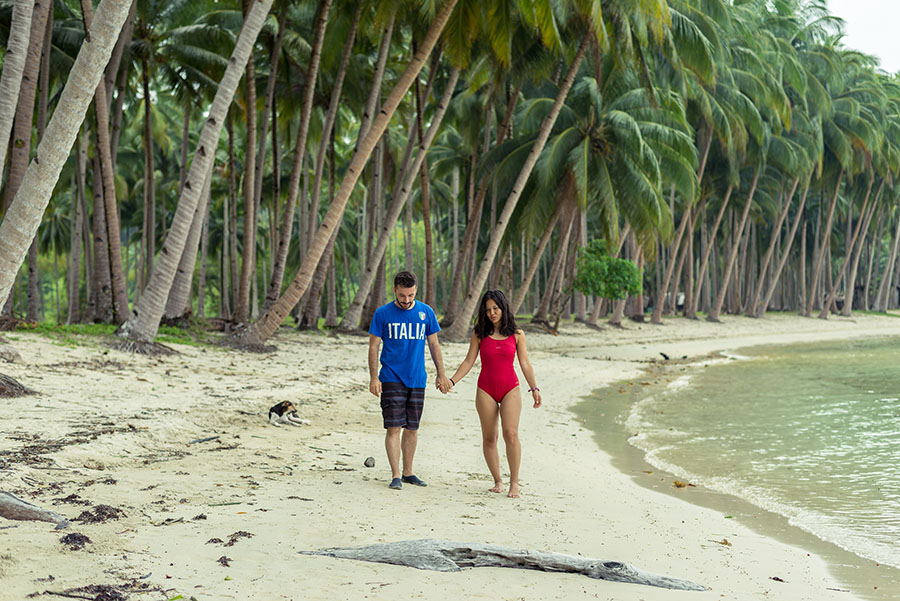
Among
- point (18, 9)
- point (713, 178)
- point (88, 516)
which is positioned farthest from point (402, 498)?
point (713, 178)

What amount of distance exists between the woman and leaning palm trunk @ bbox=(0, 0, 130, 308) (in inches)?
120

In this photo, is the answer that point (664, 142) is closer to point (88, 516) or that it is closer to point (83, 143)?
point (83, 143)

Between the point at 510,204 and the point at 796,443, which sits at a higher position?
the point at 510,204

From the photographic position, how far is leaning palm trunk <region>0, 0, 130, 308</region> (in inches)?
200

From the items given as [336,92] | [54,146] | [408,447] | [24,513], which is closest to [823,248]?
[336,92]

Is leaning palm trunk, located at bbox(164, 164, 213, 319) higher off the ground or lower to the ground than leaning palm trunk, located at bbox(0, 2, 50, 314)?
lower

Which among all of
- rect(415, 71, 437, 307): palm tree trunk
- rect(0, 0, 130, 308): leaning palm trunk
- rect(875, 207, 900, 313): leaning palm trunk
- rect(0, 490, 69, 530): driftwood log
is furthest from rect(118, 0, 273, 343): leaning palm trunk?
rect(875, 207, 900, 313): leaning palm trunk

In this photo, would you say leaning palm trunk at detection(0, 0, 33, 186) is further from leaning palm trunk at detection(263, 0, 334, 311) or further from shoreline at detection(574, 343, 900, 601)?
shoreline at detection(574, 343, 900, 601)

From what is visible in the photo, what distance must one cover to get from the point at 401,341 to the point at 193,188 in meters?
7.29

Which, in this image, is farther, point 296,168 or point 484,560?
point 296,168

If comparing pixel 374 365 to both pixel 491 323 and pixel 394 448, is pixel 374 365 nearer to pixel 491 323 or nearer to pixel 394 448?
pixel 394 448

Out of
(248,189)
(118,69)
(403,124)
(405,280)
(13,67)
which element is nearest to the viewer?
(405,280)

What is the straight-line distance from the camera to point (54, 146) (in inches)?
205

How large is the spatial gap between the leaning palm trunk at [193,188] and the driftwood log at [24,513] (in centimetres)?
799
